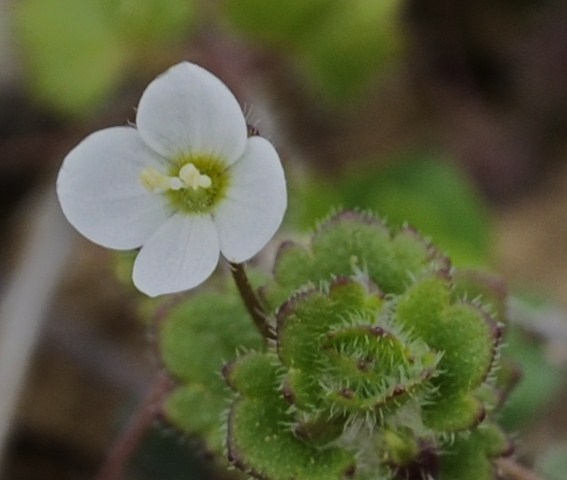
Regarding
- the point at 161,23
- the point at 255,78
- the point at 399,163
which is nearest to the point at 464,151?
the point at 399,163

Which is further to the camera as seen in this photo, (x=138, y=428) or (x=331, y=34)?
(x=331, y=34)

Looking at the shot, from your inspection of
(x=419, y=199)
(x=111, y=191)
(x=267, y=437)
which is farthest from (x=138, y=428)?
(x=419, y=199)

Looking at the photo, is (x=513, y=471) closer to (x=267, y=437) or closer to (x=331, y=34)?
(x=267, y=437)

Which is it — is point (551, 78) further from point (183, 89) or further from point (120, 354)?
point (183, 89)

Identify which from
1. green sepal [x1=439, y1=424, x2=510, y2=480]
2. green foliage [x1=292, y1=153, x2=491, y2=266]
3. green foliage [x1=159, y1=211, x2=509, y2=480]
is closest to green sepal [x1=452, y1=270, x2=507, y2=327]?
green foliage [x1=159, y1=211, x2=509, y2=480]

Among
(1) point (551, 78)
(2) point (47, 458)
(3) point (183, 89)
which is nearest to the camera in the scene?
(3) point (183, 89)

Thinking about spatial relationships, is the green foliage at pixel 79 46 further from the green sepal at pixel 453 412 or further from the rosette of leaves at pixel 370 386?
the green sepal at pixel 453 412

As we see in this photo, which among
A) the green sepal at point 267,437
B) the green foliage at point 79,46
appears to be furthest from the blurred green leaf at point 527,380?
the green foliage at point 79,46

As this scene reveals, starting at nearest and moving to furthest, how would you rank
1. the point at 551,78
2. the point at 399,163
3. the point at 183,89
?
the point at 183,89 → the point at 399,163 → the point at 551,78
